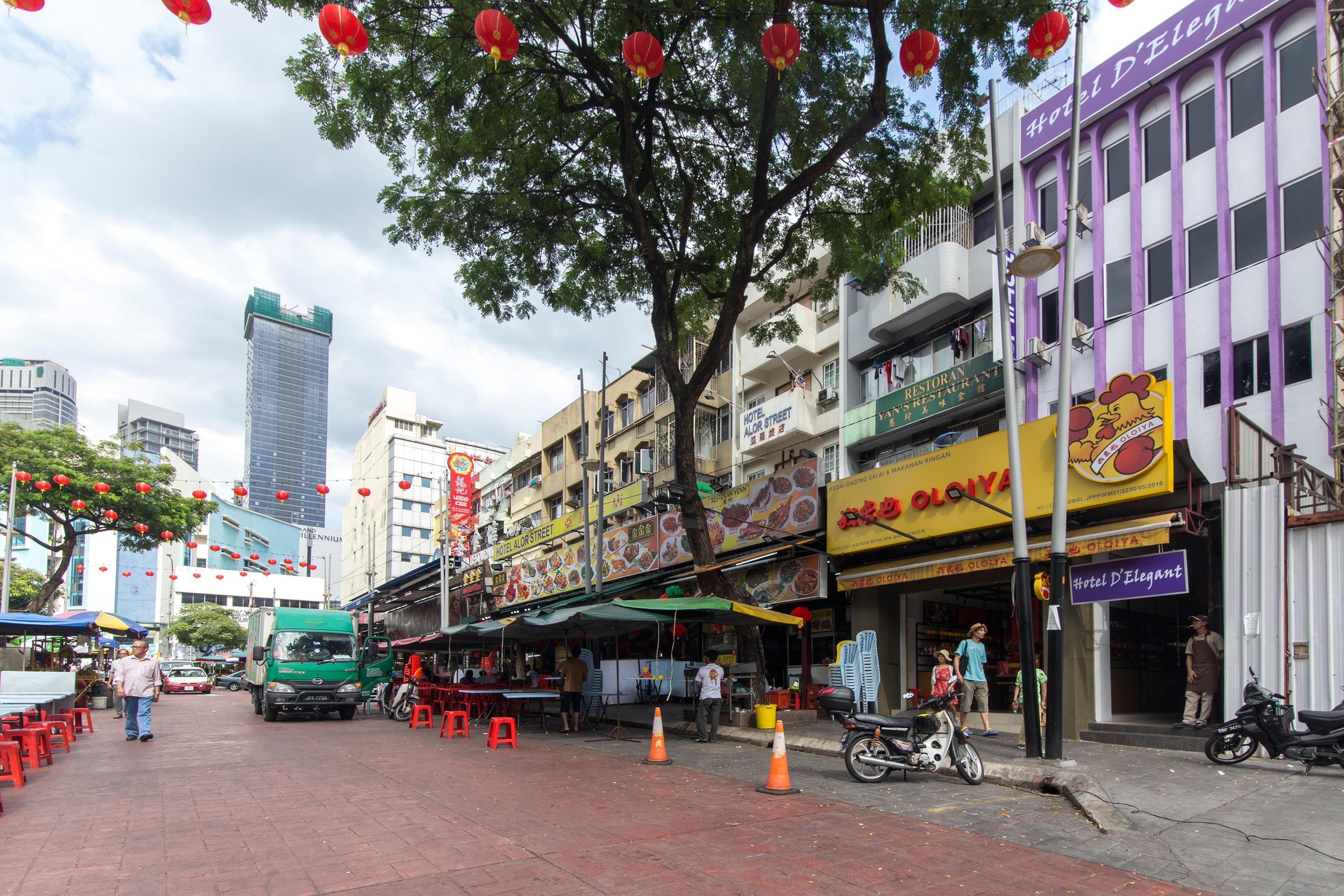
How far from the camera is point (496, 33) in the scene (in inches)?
396

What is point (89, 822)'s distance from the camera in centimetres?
816

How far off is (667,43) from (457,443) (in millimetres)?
73102

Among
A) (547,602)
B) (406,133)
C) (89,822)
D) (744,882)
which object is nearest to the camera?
(744,882)

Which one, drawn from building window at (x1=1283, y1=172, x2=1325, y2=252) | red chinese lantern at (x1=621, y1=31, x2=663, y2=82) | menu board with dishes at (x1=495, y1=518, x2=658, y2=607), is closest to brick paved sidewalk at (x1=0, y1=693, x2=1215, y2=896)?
red chinese lantern at (x1=621, y1=31, x2=663, y2=82)

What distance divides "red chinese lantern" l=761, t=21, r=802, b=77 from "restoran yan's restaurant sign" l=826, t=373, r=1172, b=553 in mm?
7142

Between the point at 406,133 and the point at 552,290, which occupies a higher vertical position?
the point at 406,133

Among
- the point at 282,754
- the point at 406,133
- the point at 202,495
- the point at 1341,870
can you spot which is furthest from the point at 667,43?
the point at 202,495

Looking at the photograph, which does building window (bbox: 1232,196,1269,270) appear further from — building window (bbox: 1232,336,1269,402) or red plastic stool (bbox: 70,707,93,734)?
red plastic stool (bbox: 70,707,93,734)

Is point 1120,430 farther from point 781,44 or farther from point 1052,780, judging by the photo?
point 781,44

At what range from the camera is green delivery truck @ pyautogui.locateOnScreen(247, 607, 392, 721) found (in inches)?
816

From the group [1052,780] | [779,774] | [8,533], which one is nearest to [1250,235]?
[1052,780]

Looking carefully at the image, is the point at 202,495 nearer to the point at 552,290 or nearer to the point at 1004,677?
the point at 552,290

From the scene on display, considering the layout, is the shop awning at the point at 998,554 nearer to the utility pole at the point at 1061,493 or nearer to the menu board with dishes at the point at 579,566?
the utility pole at the point at 1061,493

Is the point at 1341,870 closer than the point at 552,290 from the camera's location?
Yes
